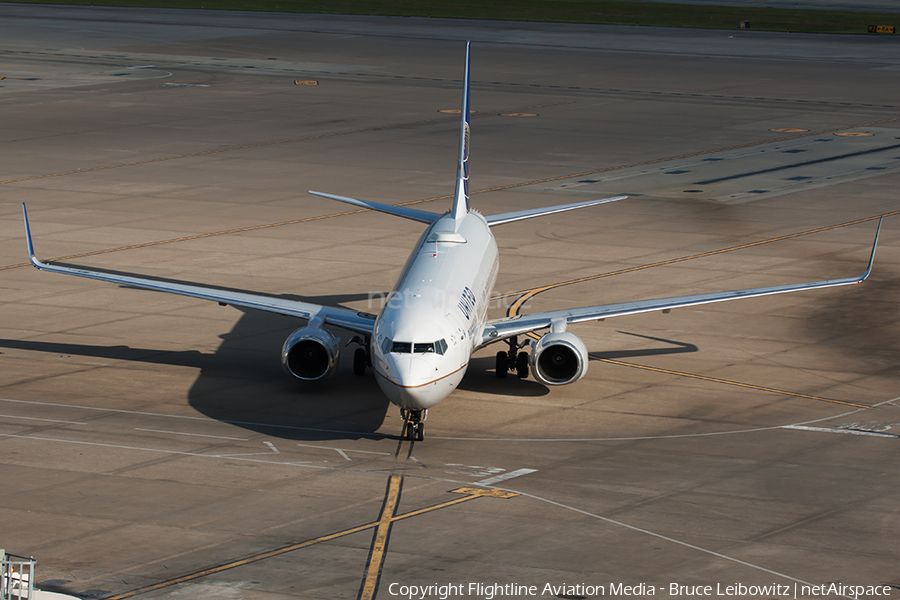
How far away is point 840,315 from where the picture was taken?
42562mm

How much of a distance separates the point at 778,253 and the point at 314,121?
38.9 metres

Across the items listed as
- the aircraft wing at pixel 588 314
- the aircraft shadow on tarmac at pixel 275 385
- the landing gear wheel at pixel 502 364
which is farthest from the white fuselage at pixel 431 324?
the aircraft shadow on tarmac at pixel 275 385

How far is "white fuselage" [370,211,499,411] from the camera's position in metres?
29.5

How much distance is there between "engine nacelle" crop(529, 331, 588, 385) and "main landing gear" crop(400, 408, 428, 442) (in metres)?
4.54

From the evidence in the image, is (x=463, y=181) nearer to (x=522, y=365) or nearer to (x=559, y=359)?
(x=522, y=365)

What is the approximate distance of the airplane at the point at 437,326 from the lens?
97.7 feet

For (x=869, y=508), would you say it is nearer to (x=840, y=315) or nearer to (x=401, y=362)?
(x=401, y=362)

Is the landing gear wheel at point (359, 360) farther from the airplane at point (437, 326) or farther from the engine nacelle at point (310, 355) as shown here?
the engine nacelle at point (310, 355)

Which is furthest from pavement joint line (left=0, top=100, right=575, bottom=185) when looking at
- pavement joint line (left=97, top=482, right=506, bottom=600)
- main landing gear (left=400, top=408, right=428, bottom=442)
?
pavement joint line (left=97, top=482, right=506, bottom=600)

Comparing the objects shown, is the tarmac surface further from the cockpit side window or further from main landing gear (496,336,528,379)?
the cockpit side window

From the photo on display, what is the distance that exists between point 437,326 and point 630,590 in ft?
32.2

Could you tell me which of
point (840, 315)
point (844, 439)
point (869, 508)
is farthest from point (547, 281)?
point (869, 508)

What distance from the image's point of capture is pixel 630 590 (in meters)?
22.5

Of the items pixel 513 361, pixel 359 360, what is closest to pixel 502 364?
pixel 513 361
